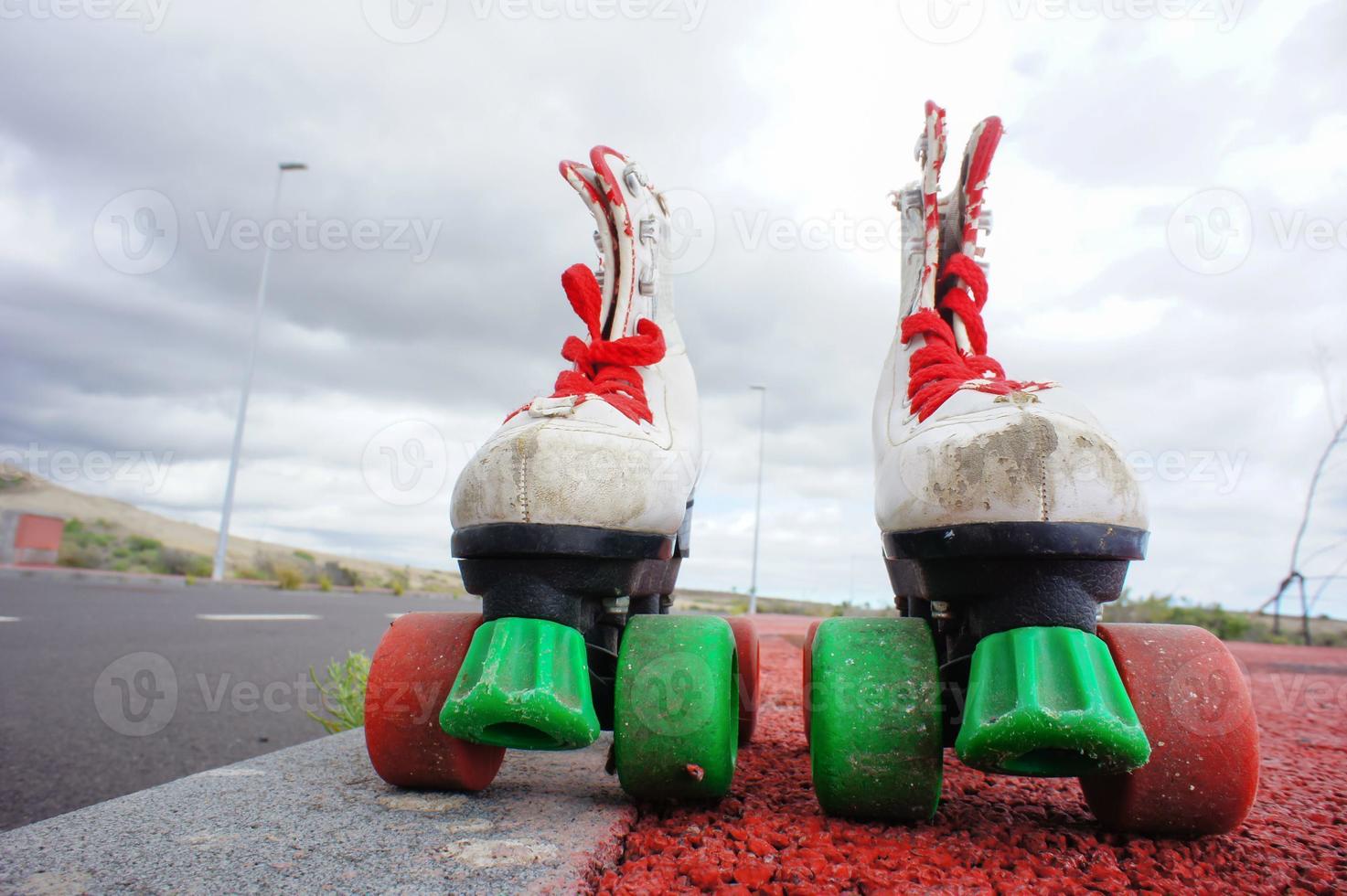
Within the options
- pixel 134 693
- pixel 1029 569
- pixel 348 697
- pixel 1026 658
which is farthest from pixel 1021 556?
pixel 134 693

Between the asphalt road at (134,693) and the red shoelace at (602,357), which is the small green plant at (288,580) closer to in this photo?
the asphalt road at (134,693)

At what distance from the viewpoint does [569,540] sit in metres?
1.25

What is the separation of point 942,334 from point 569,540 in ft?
2.87

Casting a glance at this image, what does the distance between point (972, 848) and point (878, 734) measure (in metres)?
0.19

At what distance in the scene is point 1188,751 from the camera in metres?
1.17

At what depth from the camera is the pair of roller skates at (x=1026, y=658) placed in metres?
1.10

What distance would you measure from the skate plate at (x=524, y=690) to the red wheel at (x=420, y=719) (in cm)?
15

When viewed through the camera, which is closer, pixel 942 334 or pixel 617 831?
pixel 617 831

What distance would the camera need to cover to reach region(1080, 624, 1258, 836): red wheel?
1.17 metres

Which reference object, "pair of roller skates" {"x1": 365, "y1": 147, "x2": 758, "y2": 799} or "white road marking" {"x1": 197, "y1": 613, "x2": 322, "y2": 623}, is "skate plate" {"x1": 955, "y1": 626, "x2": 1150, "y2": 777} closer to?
"pair of roller skates" {"x1": 365, "y1": 147, "x2": 758, "y2": 799}

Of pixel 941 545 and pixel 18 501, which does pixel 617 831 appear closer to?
pixel 941 545

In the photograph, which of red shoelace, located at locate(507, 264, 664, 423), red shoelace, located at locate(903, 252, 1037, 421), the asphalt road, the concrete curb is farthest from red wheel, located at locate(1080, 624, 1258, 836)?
the asphalt road

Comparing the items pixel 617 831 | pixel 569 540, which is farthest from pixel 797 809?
pixel 569 540

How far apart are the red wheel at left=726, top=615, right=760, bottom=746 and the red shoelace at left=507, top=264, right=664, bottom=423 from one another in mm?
653
